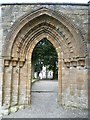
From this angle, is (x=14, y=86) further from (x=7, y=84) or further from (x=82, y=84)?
(x=82, y=84)

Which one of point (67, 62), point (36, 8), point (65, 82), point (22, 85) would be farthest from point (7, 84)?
point (36, 8)

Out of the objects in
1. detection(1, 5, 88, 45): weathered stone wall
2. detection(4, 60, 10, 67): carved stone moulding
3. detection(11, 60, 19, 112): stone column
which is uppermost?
detection(1, 5, 88, 45): weathered stone wall

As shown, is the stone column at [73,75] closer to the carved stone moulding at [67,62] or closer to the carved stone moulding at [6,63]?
the carved stone moulding at [67,62]

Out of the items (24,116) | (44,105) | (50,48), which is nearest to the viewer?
(24,116)

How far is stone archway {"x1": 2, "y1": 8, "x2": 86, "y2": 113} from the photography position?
833cm

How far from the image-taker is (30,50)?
918 cm

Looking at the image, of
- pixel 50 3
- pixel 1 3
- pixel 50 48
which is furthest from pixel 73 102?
pixel 50 48

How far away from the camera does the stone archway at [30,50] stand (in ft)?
27.3

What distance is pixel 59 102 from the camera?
9055 mm

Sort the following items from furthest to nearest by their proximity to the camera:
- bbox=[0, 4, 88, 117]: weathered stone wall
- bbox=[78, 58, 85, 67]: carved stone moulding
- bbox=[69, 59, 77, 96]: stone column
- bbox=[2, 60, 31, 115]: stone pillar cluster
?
bbox=[69, 59, 77, 96]: stone column
bbox=[2, 60, 31, 115]: stone pillar cluster
bbox=[0, 4, 88, 117]: weathered stone wall
bbox=[78, 58, 85, 67]: carved stone moulding

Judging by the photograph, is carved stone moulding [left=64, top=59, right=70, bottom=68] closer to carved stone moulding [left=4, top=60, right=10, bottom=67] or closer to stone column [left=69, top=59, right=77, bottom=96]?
stone column [left=69, top=59, right=77, bottom=96]

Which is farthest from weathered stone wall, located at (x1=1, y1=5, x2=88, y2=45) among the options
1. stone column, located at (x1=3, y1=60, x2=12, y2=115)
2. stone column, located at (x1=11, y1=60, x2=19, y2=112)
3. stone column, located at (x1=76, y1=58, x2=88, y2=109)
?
stone column, located at (x1=76, y1=58, x2=88, y2=109)

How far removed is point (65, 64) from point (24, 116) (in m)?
2.50

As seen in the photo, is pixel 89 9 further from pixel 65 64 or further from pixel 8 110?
pixel 8 110
